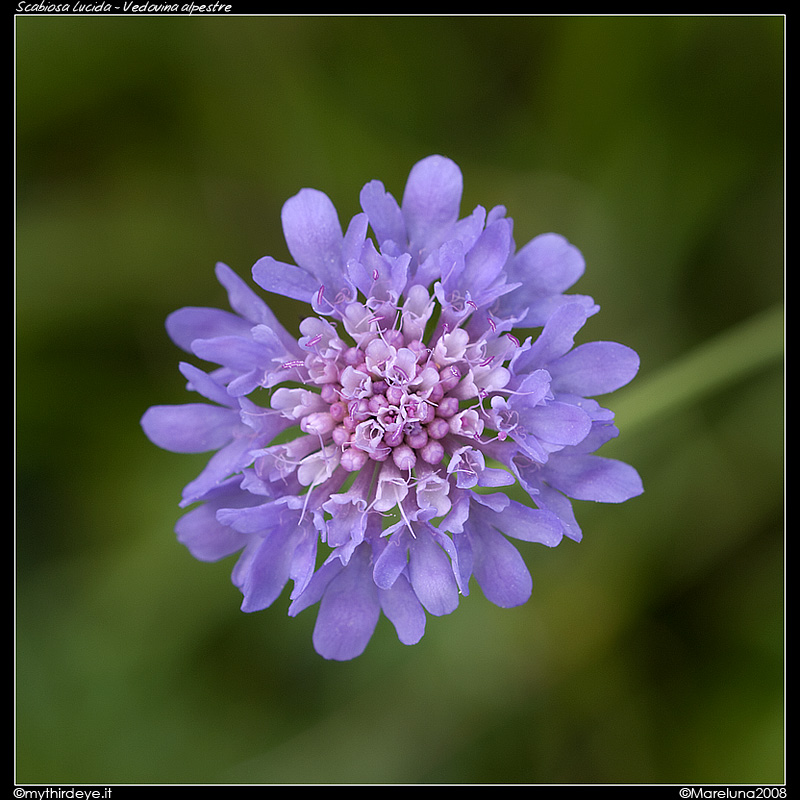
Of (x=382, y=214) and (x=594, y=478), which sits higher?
(x=382, y=214)

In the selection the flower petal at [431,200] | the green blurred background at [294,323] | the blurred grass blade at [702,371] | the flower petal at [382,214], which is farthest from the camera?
the green blurred background at [294,323]

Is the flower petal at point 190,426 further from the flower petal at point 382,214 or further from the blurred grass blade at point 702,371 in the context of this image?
the blurred grass blade at point 702,371

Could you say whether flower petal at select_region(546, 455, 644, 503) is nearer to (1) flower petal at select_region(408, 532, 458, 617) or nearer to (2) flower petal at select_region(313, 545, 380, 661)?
(1) flower petal at select_region(408, 532, 458, 617)

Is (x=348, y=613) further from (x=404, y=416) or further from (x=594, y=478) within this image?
(x=594, y=478)

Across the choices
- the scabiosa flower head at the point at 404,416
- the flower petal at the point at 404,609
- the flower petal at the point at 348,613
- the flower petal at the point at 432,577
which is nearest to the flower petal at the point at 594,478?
the scabiosa flower head at the point at 404,416

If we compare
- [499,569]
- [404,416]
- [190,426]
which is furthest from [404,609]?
[190,426]

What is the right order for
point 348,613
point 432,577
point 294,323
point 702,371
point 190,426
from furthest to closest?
point 294,323
point 702,371
point 190,426
point 348,613
point 432,577
